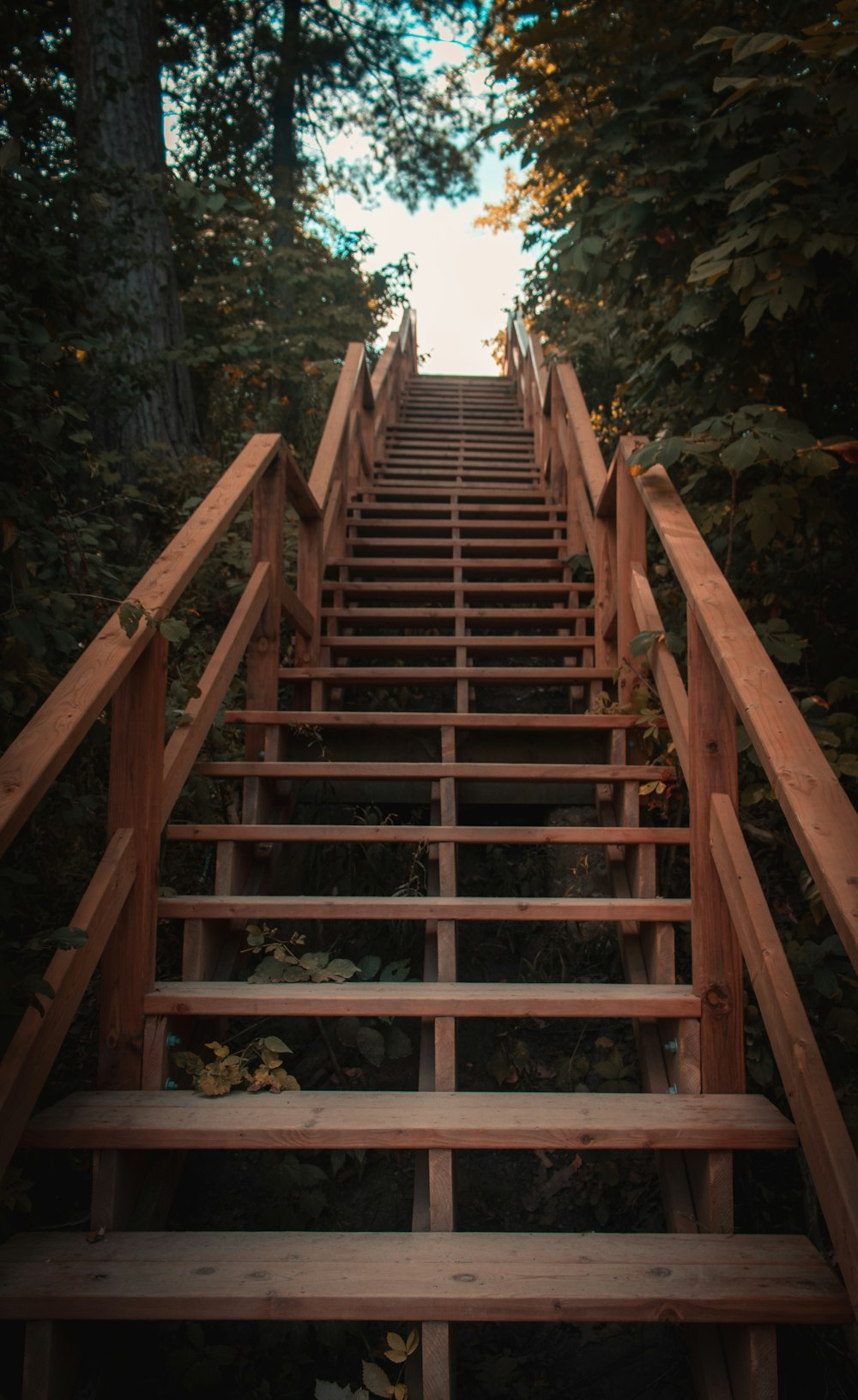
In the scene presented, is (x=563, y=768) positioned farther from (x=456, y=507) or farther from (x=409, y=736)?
(x=456, y=507)

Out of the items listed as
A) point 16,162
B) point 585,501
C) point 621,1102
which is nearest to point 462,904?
point 621,1102

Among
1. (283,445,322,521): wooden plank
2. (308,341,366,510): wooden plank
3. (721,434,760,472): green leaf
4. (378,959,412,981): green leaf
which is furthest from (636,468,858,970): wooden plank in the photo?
Result: (308,341,366,510): wooden plank

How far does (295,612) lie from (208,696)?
1.02 metres

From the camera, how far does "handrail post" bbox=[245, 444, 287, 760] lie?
9.89ft

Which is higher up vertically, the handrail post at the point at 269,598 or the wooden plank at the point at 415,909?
the handrail post at the point at 269,598

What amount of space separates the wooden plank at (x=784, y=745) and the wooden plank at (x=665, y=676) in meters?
0.30

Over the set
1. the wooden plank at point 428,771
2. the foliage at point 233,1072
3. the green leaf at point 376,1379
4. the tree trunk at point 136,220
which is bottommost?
the green leaf at point 376,1379

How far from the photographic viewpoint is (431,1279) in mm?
1407

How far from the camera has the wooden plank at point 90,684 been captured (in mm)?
1328

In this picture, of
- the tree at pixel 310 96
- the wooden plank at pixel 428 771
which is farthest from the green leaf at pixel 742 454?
the tree at pixel 310 96

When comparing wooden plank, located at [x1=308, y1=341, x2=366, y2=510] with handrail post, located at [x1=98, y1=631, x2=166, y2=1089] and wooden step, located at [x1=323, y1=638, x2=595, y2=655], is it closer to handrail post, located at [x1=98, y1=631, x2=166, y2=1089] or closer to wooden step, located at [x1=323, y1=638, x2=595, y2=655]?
wooden step, located at [x1=323, y1=638, x2=595, y2=655]

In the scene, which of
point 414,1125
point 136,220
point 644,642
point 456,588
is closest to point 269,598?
point 456,588

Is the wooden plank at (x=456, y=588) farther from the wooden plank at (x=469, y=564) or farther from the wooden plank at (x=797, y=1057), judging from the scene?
the wooden plank at (x=797, y=1057)

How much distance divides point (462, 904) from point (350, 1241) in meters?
0.72
